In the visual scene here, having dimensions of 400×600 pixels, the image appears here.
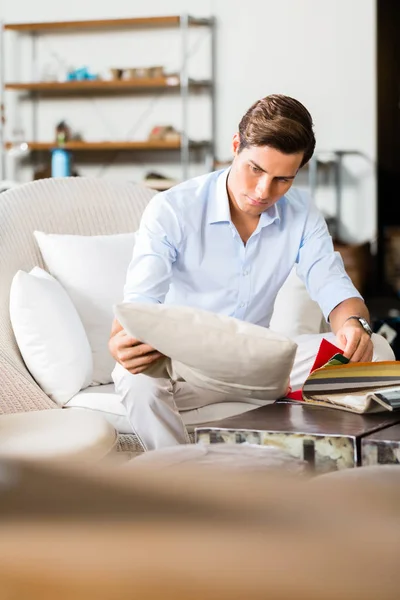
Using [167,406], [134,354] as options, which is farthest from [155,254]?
[134,354]

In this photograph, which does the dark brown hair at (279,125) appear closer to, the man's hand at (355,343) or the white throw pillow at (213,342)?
the man's hand at (355,343)

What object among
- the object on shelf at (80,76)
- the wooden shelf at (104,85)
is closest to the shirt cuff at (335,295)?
the wooden shelf at (104,85)

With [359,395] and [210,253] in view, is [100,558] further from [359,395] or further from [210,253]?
[210,253]

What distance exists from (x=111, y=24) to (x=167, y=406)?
4.53 metres

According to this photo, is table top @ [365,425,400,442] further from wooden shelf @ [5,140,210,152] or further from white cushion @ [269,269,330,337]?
wooden shelf @ [5,140,210,152]

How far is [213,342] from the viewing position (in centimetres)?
128

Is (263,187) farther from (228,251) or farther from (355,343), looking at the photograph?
(355,343)

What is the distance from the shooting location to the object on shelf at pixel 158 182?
562 cm

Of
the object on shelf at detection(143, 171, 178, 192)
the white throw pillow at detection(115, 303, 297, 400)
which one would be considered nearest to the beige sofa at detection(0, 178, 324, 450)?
the white throw pillow at detection(115, 303, 297, 400)

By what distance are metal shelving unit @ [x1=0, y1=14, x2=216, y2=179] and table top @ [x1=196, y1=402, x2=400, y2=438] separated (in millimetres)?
4366

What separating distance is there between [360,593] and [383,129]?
229 inches

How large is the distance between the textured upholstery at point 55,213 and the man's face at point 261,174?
2.02ft

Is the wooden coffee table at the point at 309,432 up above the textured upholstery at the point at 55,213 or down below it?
below

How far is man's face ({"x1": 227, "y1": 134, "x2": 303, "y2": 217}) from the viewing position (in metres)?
1.92
